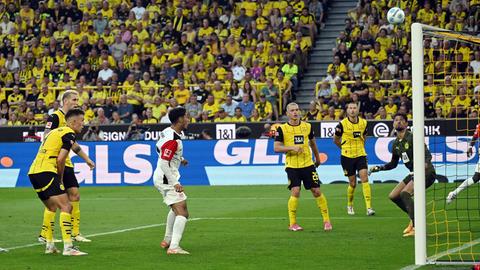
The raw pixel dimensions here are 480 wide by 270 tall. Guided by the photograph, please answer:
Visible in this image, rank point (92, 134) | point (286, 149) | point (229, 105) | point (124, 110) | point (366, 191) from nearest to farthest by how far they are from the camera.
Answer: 1. point (286, 149)
2. point (366, 191)
3. point (92, 134)
4. point (229, 105)
5. point (124, 110)

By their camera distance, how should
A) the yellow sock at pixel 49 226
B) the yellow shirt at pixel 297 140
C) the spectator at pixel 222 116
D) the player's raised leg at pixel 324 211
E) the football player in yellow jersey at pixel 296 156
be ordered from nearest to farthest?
the yellow sock at pixel 49 226
the player's raised leg at pixel 324 211
the football player in yellow jersey at pixel 296 156
the yellow shirt at pixel 297 140
the spectator at pixel 222 116

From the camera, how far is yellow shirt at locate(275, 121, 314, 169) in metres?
17.7

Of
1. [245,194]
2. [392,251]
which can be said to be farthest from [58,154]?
[245,194]

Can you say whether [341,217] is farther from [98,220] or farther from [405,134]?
[98,220]

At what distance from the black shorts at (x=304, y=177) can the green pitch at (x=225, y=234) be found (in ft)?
2.51

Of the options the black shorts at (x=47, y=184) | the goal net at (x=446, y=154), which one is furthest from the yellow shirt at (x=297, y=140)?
the black shorts at (x=47, y=184)

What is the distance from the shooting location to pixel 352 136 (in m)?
21.0

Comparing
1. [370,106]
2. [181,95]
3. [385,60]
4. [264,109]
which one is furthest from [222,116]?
[385,60]

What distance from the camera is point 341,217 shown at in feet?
64.1

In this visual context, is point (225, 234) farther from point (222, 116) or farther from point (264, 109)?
point (264, 109)

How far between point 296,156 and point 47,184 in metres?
5.10

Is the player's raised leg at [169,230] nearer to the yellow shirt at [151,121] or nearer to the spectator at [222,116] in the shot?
the spectator at [222,116]

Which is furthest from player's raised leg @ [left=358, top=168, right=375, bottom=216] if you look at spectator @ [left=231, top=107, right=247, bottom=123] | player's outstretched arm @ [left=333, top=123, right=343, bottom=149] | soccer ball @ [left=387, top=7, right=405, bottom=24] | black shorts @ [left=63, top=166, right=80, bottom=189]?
spectator @ [left=231, top=107, right=247, bottom=123]

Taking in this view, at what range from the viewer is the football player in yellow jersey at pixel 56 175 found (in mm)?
14102
